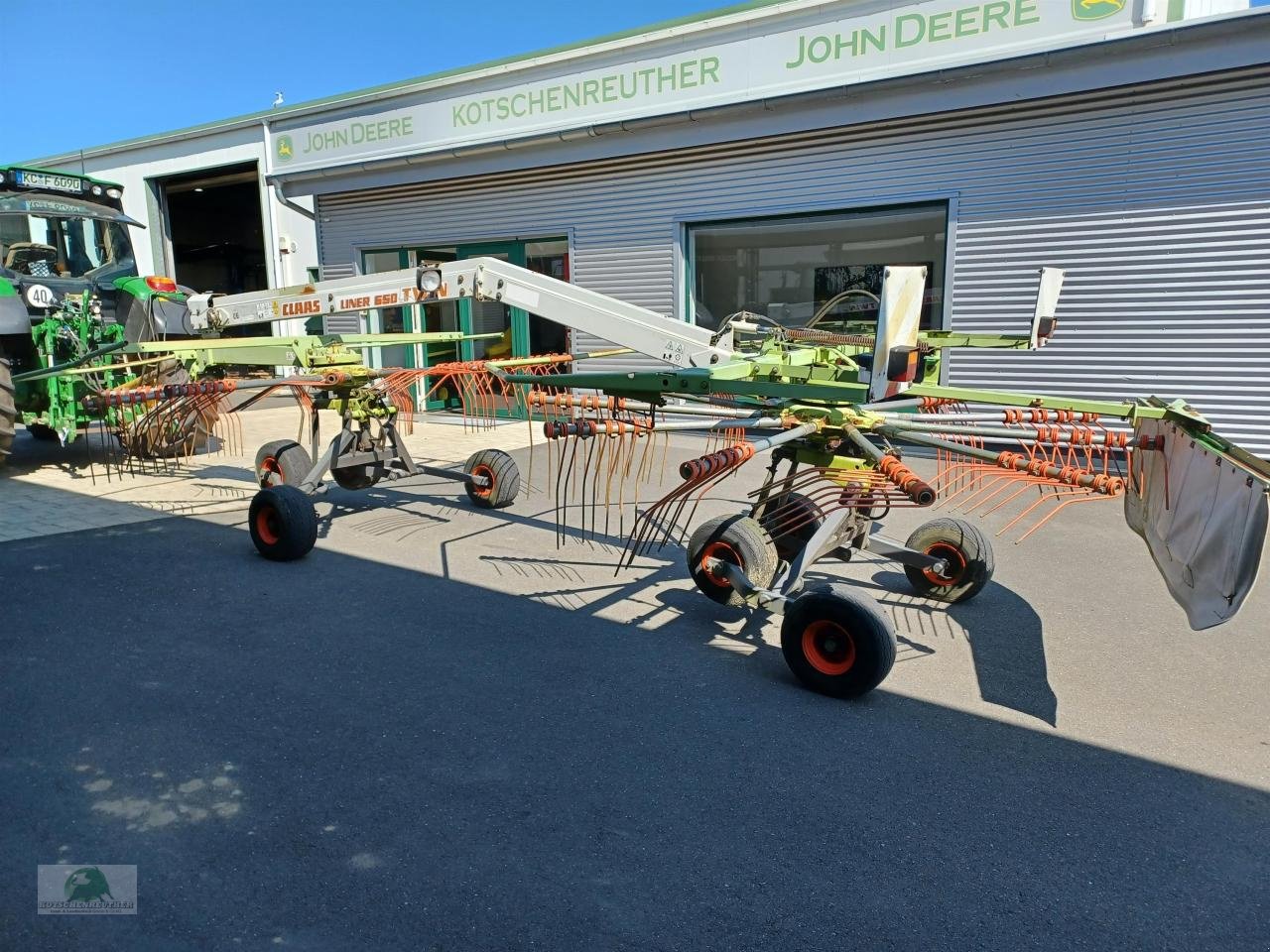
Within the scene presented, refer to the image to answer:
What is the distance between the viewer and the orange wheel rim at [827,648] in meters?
3.50

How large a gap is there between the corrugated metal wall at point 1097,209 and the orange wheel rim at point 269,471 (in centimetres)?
614

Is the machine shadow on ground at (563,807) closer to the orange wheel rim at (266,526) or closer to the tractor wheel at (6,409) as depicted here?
the orange wheel rim at (266,526)

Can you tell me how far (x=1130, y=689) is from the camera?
3.62m

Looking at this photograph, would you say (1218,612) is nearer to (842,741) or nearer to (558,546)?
(842,741)

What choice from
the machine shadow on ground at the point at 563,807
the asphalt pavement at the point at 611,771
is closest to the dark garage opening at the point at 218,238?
the asphalt pavement at the point at 611,771

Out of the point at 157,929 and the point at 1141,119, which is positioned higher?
the point at 1141,119

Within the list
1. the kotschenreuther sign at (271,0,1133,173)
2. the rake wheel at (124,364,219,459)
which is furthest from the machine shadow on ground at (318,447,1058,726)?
the kotschenreuther sign at (271,0,1133,173)

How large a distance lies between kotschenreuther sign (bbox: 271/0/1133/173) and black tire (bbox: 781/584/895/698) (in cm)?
695

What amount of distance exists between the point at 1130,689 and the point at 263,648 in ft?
13.0

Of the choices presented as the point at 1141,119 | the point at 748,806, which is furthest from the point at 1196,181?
the point at 748,806

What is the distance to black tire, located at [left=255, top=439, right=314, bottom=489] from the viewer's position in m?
6.48

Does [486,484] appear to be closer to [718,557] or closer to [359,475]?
[359,475]

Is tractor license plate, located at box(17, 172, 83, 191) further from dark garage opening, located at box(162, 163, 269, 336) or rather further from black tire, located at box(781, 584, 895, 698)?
dark garage opening, located at box(162, 163, 269, 336)

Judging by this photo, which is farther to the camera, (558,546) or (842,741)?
(558,546)
